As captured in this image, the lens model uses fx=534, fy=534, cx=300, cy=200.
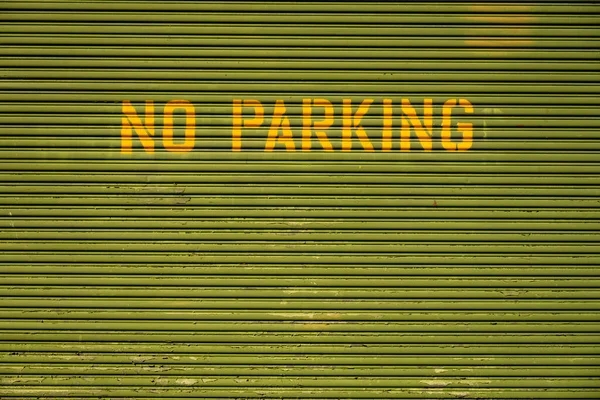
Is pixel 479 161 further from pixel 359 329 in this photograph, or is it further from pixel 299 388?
pixel 299 388

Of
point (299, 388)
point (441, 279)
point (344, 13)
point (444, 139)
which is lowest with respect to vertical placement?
point (299, 388)

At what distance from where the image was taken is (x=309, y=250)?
3527 mm

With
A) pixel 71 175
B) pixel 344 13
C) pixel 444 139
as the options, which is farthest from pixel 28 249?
pixel 444 139

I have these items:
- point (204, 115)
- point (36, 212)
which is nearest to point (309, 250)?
point (204, 115)

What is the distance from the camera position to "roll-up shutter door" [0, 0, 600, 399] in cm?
352

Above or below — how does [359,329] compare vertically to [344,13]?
below

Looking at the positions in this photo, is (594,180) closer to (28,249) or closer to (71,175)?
(71,175)

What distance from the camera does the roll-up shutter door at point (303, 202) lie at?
11.5ft

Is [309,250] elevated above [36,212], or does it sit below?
below

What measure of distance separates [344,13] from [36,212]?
2416 millimetres

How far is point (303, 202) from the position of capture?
3537 mm

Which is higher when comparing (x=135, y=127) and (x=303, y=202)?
(x=135, y=127)

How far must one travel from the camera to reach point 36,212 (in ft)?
11.5

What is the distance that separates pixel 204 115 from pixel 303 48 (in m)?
0.79
